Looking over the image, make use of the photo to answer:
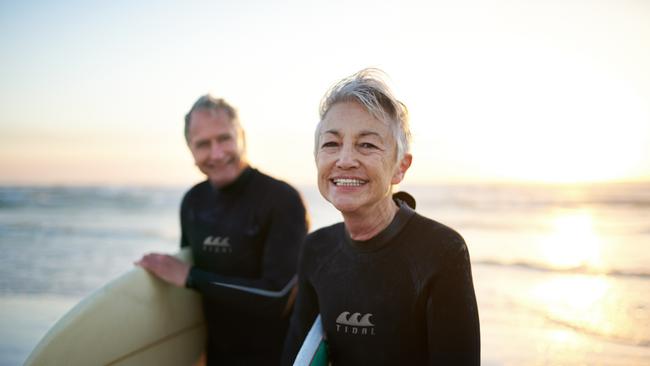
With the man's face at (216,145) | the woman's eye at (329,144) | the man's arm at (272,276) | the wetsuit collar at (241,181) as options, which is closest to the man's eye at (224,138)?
the man's face at (216,145)

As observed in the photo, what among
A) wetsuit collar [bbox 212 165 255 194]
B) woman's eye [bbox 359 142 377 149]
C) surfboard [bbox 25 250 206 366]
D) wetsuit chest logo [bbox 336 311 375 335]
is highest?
woman's eye [bbox 359 142 377 149]

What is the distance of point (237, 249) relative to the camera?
278cm

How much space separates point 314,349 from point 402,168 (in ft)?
2.37

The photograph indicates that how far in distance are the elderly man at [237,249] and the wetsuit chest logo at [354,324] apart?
0.78m

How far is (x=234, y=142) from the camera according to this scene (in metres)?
2.87

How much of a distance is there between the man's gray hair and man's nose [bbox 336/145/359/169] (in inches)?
50.7

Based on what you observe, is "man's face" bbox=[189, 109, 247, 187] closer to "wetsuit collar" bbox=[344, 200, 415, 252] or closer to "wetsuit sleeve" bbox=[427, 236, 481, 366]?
"wetsuit collar" bbox=[344, 200, 415, 252]

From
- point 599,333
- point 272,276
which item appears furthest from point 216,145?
point 599,333

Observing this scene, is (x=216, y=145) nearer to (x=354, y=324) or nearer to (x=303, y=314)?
(x=303, y=314)

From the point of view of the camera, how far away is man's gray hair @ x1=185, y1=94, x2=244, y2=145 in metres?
2.83

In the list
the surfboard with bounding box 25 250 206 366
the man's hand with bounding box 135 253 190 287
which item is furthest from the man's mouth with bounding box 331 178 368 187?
the surfboard with bounding box 25 250 206 366

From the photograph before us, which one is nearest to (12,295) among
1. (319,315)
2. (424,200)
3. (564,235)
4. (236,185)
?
(236,185)

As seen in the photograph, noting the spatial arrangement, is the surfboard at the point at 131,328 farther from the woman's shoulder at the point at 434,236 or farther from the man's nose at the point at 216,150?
the woman's shoulder at the point at 434,236

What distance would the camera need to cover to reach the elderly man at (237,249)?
8.61 ft
